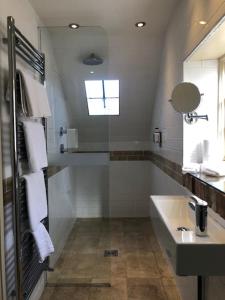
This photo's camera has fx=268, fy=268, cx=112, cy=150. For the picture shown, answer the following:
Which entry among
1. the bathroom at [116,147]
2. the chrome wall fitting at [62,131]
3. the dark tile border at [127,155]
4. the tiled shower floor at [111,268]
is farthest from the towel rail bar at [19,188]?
the dark tile border at [127,155]

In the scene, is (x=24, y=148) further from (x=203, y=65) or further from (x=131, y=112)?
(x=131, y=112)

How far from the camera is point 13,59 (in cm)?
161

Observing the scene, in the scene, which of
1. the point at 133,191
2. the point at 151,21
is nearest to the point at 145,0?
the point at 151,21

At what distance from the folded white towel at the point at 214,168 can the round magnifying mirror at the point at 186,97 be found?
1.40ft

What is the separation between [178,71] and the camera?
2.31 meters

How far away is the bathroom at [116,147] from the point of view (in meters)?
1.63

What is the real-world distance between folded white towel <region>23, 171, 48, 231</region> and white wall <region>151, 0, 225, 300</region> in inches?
43.8

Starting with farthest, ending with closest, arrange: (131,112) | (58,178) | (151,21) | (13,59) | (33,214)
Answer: (131,112) < (58,178) < (151,21) < (33,214) < (13,59)

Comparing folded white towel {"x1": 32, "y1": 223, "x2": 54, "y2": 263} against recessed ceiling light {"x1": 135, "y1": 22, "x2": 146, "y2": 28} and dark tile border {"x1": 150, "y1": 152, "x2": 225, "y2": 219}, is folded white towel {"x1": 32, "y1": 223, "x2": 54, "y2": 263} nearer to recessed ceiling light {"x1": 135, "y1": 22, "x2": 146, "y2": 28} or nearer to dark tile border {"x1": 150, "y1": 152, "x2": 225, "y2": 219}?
dark tile border {"x1": 150, "y1": 152, "x2": 225, "y2": 219}

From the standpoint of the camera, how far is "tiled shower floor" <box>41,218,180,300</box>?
88.8 inches

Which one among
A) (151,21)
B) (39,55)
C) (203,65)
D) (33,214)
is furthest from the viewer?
(151,21)

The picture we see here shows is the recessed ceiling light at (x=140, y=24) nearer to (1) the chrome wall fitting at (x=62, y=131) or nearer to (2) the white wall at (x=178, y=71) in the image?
(2) the white wall at (x=178, y=71)

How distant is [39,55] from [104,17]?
727 mm

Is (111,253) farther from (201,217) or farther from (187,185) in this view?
(201,217)
